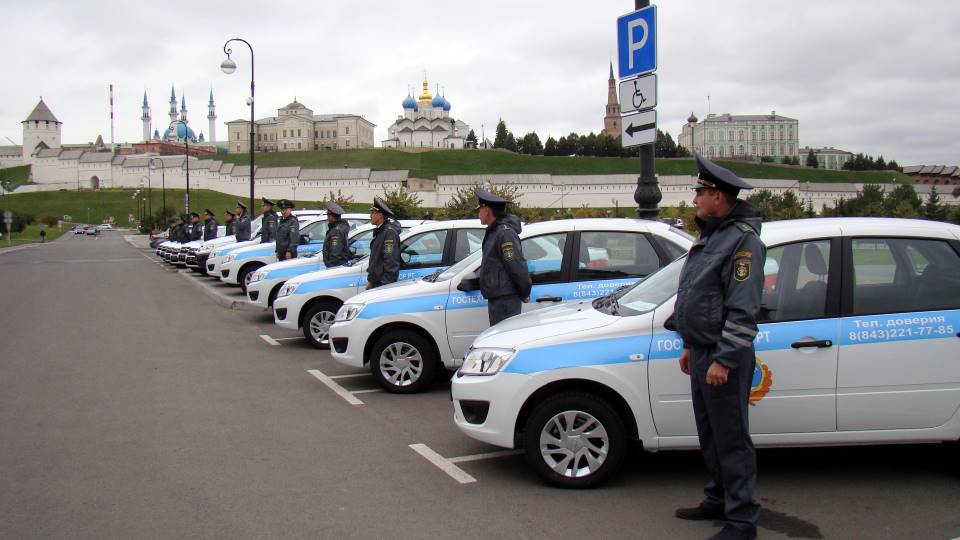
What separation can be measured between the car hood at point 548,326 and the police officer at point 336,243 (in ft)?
19.9

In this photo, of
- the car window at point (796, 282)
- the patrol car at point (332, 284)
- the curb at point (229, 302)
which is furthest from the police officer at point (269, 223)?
the car window at point (796, 282)

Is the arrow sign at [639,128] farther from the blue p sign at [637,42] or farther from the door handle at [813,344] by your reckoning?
the door handle at [813,344]

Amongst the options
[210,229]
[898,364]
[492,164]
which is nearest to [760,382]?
[898,364]

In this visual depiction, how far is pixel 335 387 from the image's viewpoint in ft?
26.7

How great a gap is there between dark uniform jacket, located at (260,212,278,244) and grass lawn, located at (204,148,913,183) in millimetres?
105064

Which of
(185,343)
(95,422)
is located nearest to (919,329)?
(95,422)

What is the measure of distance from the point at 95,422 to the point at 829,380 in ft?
19.7

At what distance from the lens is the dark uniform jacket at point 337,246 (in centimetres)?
1116

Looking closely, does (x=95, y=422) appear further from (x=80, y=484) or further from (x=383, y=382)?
(x=383, y=382)

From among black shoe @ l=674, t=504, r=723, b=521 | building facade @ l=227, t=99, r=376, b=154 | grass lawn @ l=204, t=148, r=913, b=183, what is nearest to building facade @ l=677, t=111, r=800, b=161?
grass lawn @ l=204, t=148, r=913, b=183

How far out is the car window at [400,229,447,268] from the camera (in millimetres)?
9812

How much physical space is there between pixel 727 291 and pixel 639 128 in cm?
556

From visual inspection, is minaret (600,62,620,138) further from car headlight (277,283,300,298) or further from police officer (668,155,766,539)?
police officer (668,155,766,539)

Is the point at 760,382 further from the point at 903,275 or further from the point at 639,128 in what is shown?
the point at 639,128
